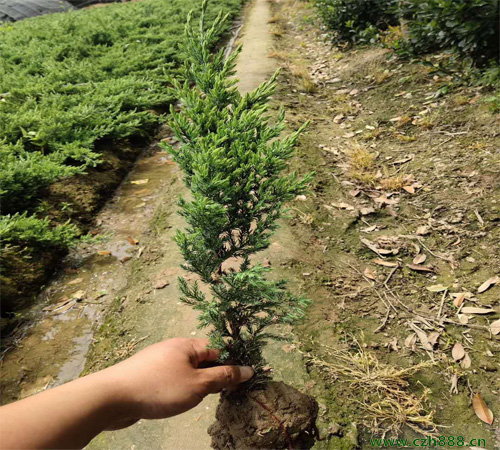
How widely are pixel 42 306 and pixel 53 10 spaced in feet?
62.5

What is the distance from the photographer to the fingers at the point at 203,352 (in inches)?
68.4

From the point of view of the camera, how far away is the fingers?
5.70ft

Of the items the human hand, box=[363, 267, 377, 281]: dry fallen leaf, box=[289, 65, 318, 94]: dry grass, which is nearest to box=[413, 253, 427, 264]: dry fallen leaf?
box=[363, 267, 377, 281]: dry fallen leaf

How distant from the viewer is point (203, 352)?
69.5 inches

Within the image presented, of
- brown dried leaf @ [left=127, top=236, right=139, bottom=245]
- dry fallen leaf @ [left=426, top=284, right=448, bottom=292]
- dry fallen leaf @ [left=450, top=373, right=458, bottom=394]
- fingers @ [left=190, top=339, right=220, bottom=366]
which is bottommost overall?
dry fallen leaf @ [left=450, top=373, right=458, bottom=394]

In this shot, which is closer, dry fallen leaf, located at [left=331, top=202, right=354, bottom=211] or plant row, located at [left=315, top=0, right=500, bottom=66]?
dry fallen leaf, located at [left=331, top=202, right=354, bottom=211]

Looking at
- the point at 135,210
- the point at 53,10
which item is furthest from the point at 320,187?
the point at 53,10

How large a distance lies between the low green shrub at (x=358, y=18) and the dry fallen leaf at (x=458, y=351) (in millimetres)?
6912

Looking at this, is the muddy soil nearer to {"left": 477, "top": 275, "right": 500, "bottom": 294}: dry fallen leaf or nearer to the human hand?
{"left": 477, "top": 275, "right": 500, "bottom": 294}: dry fallen leaf

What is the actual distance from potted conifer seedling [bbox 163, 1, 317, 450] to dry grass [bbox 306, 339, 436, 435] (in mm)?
584

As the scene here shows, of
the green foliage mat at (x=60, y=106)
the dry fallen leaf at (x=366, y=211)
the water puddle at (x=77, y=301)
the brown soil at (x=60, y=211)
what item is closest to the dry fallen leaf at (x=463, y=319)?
the dry fallen leaf at (x=366, y=211)

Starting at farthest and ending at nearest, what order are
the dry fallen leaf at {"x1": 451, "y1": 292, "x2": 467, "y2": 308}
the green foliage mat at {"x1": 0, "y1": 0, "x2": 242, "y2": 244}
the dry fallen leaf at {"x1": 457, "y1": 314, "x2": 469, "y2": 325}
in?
1. the green foliage mat at {"x1": 0, "y1": 0, "x2": 242, "y2": 244}
2. the dry fallen leaf at {"x1": 451, "y1": 292, "x2": 467, "y2": 308}
3. the dry fallen leaf at {"x1": 457, "y1": 314, "x2": 469, "y2": 325}

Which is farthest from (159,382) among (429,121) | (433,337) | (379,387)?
(429,121)

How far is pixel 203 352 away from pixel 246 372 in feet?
0.89
